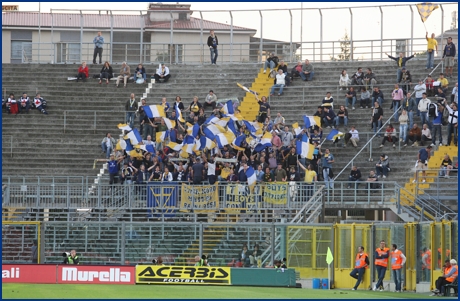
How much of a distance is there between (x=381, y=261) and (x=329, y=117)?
15.0 m

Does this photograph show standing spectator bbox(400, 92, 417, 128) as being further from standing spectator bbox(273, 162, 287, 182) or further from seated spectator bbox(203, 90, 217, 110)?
seated spectator bbox(203, 90, 217, 110)

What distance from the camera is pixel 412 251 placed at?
A: 32406 millimetres

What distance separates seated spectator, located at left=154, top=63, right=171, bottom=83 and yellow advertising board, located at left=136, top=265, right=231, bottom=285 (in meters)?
21.2

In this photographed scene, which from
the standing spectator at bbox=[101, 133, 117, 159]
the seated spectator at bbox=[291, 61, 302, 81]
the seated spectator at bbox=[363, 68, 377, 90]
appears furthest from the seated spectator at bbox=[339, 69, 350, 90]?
the standing spectator at bbox=[101, 133, 117, 159]

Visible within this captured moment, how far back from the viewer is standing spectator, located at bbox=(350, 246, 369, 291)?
32.0 m

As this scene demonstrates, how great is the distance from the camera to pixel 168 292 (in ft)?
93.2

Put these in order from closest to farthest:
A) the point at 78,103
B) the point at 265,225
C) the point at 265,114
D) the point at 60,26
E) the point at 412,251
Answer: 1. the point at 412,251
2. the point at 265,225
3. the point at 265,114
4. the point at 78,103
5. the point at 60,26

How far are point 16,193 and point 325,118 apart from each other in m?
13.5

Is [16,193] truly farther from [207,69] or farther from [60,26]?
[60,26]

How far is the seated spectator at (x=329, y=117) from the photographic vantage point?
4569 centimetres

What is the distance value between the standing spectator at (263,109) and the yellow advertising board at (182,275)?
564 inches

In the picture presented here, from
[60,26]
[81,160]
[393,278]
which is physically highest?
[60,26]

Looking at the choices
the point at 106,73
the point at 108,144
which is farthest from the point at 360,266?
the point at 106,73

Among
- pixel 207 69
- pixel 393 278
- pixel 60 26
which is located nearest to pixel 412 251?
pixel 393 278
